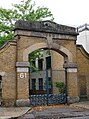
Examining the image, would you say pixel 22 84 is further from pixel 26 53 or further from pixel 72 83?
pixel 72 83

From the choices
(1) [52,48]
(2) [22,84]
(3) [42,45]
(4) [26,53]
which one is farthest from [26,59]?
(1) [52,48]

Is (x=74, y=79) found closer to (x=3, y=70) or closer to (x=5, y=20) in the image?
(x=3, y=70)

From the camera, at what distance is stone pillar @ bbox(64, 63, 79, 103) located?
57.5 feet

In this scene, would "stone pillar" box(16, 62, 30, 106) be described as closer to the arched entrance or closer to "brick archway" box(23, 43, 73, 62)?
the arched entrance

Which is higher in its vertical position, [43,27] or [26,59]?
[43,27]

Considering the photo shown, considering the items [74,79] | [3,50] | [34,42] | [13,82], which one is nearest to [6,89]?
[13,82]

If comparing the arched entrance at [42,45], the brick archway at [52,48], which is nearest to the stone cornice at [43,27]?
the arched entrance at [42,45]

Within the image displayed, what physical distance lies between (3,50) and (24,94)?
317 cm

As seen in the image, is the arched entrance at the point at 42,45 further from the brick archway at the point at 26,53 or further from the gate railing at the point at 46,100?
the gate railing at the point at 46,100

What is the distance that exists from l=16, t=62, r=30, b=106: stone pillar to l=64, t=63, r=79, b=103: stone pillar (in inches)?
121

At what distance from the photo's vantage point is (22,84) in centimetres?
1620

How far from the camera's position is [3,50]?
16.2 metres

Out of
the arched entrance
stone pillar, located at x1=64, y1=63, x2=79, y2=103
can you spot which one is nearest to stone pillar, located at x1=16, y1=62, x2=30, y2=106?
the arched entrance

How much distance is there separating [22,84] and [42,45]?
3.04 m
